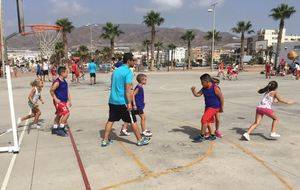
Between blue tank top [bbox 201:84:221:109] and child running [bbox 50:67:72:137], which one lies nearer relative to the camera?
blue tank top [bbox 201:84:221:109]

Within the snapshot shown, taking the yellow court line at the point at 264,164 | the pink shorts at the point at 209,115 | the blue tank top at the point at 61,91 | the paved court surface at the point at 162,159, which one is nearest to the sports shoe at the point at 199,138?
the paved court surface at the point at 162,159

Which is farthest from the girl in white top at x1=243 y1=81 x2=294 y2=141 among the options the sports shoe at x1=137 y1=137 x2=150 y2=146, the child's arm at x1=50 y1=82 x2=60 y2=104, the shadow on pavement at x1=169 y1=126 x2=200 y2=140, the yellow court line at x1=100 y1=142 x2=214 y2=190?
the child's arm at x1=50 y1=82 x2=60 y2=104

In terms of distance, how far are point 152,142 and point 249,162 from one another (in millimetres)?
2291

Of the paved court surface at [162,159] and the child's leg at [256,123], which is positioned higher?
the child's leg at [256,123]

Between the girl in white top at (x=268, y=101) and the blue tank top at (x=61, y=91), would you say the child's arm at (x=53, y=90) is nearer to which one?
the blue tank top at (x=61, y=91)

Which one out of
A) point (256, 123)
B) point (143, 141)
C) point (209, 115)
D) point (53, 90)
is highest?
point (53, 90)

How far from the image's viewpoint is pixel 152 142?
27.8ft

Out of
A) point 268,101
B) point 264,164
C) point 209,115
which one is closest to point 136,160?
point 209,115

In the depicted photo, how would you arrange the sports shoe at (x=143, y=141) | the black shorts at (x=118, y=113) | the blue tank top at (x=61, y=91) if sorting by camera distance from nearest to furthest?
the black shorts at (x=118, y=113) → the sports shoe at (x=143, y=141) → the blue tank top at (x=61, y=91)

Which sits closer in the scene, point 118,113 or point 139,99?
point 118,113

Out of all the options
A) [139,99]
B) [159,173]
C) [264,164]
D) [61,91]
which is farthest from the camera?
[61,91]

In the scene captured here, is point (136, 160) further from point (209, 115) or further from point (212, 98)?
point (212, 98)

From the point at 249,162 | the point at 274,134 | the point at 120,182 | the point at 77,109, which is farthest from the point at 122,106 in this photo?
the point at 77,109

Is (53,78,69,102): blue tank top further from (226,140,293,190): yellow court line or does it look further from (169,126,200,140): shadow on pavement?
(226,140,293,190): yellow court line
